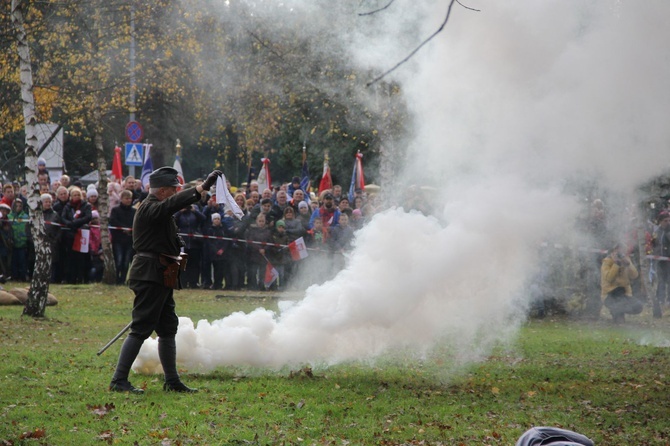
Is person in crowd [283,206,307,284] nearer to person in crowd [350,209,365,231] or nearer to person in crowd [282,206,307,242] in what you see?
person in crowd [282,206,307,242]

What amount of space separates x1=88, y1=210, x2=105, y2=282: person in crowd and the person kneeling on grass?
13.0 meters

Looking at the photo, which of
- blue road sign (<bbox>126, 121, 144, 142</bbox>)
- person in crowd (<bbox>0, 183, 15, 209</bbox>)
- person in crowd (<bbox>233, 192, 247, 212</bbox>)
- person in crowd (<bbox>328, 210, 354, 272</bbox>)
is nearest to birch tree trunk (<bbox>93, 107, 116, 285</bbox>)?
person in crowd (<bbox>0, 183, 15, 209</bbox>)

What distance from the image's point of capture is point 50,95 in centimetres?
2336

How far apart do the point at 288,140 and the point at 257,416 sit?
31456 mm

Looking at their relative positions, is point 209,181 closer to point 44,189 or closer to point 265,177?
point 44,189

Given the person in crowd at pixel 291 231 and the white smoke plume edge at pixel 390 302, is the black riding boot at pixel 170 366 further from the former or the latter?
the person in crowd at pixel 291 231

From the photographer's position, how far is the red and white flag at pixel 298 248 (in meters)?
21.3

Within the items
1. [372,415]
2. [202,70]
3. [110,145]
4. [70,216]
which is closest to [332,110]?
[202,70]

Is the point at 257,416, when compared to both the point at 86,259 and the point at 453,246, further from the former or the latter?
the point at 86,259

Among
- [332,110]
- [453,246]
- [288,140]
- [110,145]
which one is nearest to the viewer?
[453,246]

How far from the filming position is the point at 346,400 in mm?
9672

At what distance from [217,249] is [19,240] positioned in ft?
16.2

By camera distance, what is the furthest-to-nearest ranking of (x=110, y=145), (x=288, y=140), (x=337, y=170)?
(x=110, y=145) < (x=288, y=140) < (x=337, y=170)

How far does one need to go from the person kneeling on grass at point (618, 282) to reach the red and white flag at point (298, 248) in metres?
7.15
